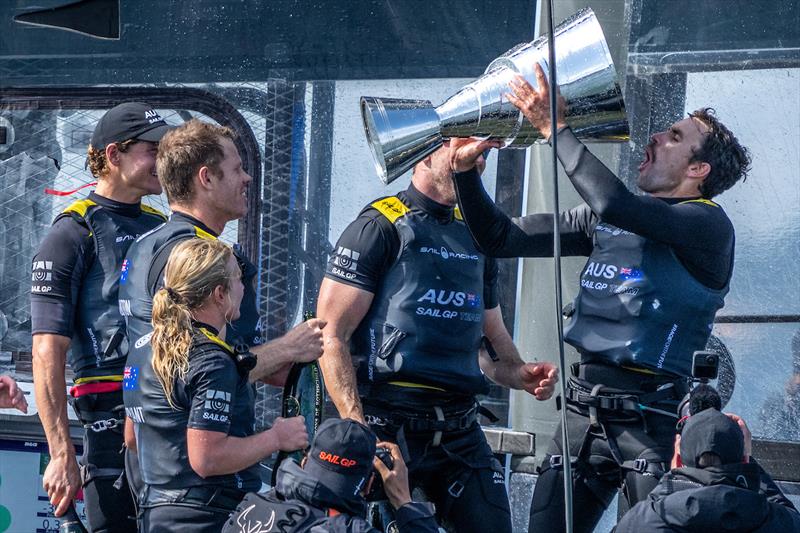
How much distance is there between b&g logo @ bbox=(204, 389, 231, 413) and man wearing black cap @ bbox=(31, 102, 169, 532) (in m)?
0.89

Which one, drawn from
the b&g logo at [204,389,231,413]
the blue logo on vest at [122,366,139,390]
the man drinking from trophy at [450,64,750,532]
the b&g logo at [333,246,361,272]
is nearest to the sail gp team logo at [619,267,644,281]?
the man drinking from trophy at [450,64,750,532]

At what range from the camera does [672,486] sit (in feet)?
10.1

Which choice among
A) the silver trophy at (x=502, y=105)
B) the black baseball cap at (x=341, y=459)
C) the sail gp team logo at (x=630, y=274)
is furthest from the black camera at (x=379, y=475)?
the sail gp team logo at (x=630, y=274)

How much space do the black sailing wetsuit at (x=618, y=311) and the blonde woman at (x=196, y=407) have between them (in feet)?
2.62

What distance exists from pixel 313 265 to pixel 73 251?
87 cm

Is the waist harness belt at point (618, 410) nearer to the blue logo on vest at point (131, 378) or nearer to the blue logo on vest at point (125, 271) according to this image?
the blue logo on vest at point (131, 378)

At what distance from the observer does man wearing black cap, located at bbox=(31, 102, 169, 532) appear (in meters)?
3.67

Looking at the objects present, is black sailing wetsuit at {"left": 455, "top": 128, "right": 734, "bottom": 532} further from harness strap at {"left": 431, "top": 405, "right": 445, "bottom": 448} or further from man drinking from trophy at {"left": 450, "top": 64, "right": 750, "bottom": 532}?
harness strap at {"left": 431, "top": 405, "right": 445, "bottom": 448}

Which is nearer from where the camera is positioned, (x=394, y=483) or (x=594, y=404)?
(x=394, y=483)

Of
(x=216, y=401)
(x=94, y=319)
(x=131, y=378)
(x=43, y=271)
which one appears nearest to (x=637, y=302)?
(x=216, y=401)

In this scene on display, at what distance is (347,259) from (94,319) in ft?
2.71

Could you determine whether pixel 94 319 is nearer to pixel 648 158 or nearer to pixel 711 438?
pixel 648 158

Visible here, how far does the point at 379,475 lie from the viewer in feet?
10.7

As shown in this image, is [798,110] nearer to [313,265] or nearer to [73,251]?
[313,265]
